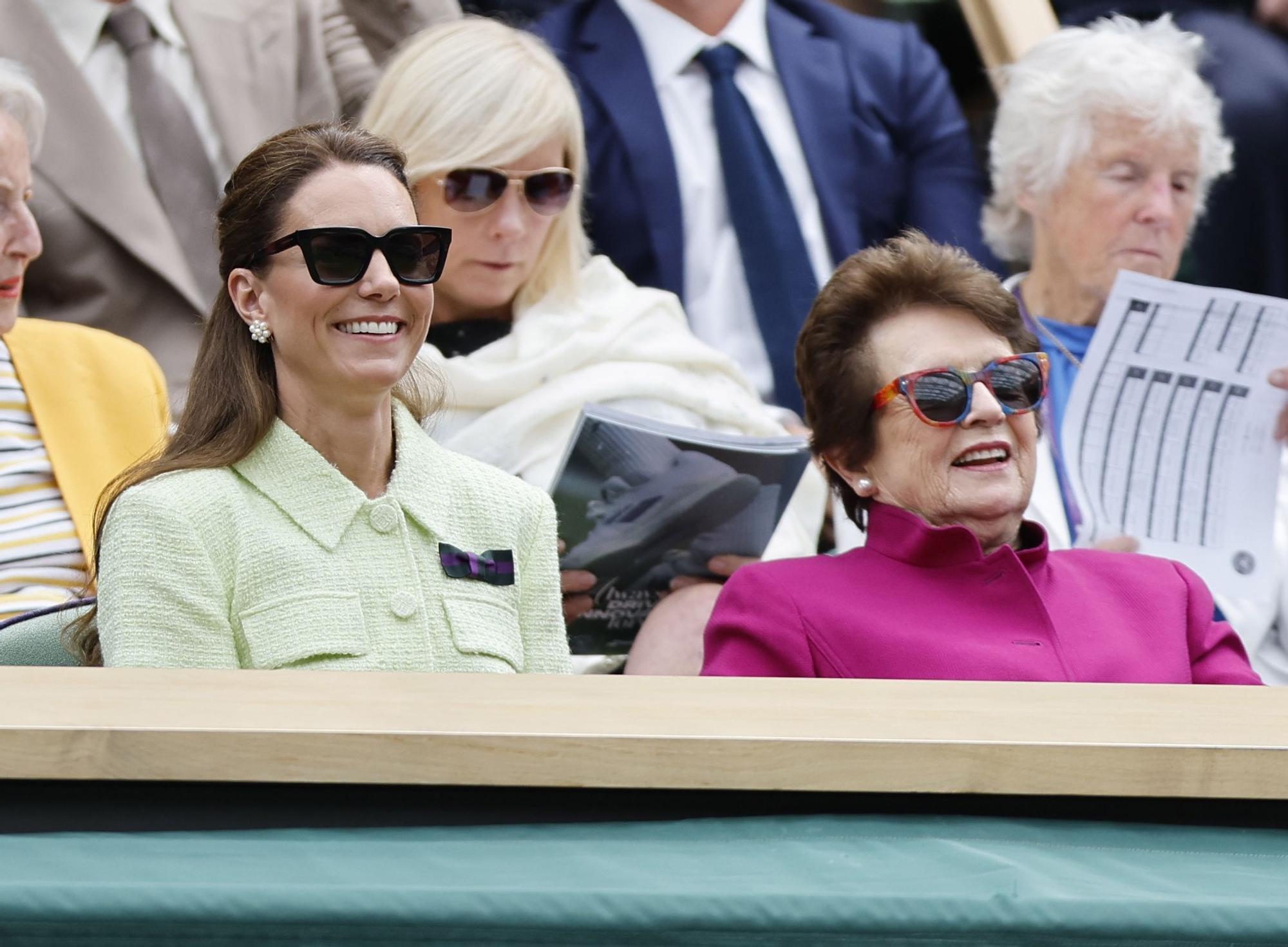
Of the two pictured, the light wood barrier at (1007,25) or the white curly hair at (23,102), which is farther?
the light wood barrier at (1007,25)

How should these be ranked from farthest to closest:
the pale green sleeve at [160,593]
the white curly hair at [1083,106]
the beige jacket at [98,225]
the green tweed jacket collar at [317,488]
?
the white curly hair at [1083,106], the beige jacket at [98,225], the green tweed jacket collar at [317,488], the pale green sleeve at [160,593]

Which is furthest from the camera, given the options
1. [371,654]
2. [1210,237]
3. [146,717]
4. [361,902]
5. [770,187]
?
[1210,237]

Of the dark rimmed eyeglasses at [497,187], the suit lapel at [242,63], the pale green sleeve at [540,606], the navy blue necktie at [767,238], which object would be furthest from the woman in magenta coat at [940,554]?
the suit lapel at [242,63]

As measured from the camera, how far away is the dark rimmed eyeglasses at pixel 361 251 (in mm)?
2002

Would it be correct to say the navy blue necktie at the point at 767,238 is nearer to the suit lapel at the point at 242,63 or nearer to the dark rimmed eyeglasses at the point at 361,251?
the suit lapel at the point at 242,63

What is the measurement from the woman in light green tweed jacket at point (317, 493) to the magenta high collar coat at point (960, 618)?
0.26 metres

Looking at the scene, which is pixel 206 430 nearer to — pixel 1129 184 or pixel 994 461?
pixel 994 461

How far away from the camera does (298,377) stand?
6.81ft

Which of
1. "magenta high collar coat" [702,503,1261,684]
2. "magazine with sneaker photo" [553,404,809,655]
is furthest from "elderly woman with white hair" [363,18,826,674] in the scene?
"magenta high collar coat" [702,503,1261,684]

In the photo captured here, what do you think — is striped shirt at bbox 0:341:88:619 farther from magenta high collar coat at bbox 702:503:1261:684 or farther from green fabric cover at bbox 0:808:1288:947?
green fabric cover at bbox 0:808:1288:947

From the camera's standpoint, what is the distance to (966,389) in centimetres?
224

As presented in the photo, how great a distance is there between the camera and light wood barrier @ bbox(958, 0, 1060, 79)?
377 cm

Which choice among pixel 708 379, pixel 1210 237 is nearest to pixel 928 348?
pixel 708 379

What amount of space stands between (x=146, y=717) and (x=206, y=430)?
761 millimetres
